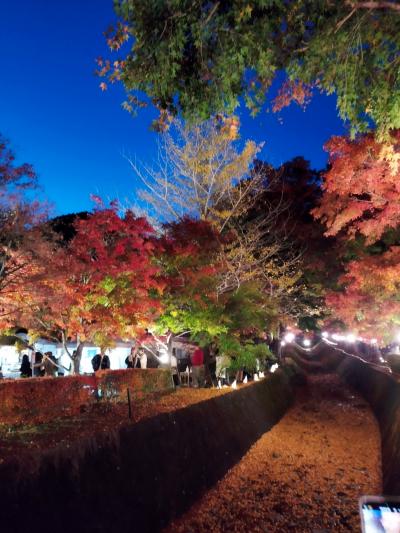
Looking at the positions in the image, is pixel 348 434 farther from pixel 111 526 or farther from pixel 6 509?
pixel 6 509

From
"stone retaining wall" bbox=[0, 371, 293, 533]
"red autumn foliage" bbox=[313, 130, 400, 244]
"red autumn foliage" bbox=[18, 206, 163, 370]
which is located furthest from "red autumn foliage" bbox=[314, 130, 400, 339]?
"stone retaining wall" bbox=[0, 371, 293, 533]

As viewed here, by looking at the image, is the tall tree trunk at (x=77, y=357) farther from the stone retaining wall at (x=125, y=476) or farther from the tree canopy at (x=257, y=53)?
the tree canopy at (x=257, y=53)

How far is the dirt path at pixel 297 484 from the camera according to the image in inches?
292

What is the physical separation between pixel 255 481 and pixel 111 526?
5.11 m

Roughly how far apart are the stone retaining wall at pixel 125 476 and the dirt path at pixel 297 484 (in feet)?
1.51

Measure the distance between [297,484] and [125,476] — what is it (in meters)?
4.99

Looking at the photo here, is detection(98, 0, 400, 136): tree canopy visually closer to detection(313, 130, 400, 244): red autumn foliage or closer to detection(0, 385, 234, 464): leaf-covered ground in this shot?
detection(313, 130, 400, 244): red autumn foliage

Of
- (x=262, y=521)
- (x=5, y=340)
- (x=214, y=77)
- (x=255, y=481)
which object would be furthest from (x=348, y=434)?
(x=5, y=340)

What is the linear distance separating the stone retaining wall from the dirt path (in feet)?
1.51

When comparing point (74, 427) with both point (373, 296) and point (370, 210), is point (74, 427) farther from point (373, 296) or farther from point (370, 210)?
point (373, 296)

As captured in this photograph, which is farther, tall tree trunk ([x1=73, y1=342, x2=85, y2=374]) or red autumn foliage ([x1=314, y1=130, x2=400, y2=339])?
tall tree trunk ([x1=73, y1=342, x2=85, y2=374])

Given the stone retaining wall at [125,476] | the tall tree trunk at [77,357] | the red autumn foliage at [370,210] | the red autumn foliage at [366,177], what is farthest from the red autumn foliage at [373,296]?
the tall tree trunk at [77,357]

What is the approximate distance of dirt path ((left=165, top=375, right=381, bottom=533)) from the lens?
24.3 ft

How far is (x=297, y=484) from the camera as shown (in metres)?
9.39
